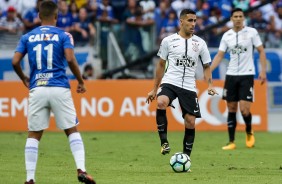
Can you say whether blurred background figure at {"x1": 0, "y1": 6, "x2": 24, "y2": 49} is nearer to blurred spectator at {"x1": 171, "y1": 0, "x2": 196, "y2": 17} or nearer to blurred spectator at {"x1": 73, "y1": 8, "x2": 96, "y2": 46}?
blurred spectator at {"x1": 73, "y1": 8, "x2": 96, "y2": 46}

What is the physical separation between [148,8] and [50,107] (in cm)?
1534

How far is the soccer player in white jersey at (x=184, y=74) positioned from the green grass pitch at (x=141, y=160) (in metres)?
0.78

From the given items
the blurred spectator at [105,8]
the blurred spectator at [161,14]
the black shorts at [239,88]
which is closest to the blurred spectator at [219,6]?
the blurred spectator at [161,14]

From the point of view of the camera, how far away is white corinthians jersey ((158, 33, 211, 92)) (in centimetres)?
1262

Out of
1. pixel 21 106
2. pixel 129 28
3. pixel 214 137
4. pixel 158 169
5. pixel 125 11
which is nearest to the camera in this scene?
pixel 158 169

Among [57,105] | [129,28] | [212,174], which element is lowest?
[212,174]

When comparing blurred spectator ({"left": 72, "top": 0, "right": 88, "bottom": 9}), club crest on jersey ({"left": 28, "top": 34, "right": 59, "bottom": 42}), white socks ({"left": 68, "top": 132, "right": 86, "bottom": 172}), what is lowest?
white socks ({"left": 68, "top": 132, "right": 86, "bottom": 172})

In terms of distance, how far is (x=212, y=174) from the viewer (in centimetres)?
1140

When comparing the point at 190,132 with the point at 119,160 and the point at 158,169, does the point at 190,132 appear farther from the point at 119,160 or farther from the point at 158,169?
the point at 119,160

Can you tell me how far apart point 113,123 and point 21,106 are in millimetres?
2443

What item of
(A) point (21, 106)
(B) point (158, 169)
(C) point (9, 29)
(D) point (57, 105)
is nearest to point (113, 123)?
(A) point (21, 106)

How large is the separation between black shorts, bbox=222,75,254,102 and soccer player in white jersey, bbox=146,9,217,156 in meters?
3.62

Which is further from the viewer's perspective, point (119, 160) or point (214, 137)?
point (214, 137)

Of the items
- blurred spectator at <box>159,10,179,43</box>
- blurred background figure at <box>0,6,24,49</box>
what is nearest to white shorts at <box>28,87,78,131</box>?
blurred background figure at <box>0,6,24,49</box>
